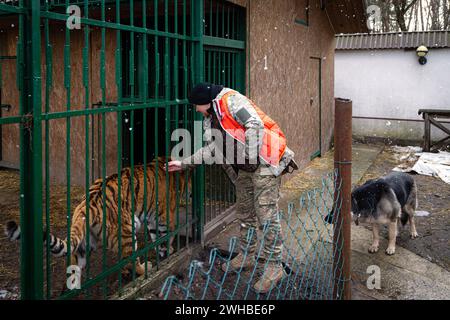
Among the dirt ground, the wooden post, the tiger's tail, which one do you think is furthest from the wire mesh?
the wooden post

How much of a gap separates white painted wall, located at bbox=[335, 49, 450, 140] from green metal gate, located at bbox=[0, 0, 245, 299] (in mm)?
9630

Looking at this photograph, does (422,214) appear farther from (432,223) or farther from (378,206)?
(378,206)

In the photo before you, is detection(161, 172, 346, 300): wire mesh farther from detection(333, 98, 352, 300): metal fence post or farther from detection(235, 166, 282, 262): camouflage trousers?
detection(235, 166, 282, 262): camouflage trousers

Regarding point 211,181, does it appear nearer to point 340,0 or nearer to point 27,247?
point 27,247

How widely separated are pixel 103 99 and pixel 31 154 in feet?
2.71

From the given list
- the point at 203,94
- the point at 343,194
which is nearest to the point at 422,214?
the point at 343,194

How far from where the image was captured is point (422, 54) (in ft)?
47.1

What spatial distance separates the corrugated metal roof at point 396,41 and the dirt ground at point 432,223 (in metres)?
5.65

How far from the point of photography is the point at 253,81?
23.4 ft

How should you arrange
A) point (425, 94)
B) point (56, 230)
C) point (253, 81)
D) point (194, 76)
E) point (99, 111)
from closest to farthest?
point (99, 111) → point (194, 76) → point (56, 230) → point (253, 81) → point (425, 94)

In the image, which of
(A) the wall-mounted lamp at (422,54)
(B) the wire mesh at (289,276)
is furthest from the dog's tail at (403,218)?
(A) the wall-mounted lamp at (422,54)

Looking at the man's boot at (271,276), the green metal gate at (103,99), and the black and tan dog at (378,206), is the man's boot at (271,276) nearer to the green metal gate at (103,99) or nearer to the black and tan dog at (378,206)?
the green metal gate at (103,99)

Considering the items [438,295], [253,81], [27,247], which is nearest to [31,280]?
[27,247]
